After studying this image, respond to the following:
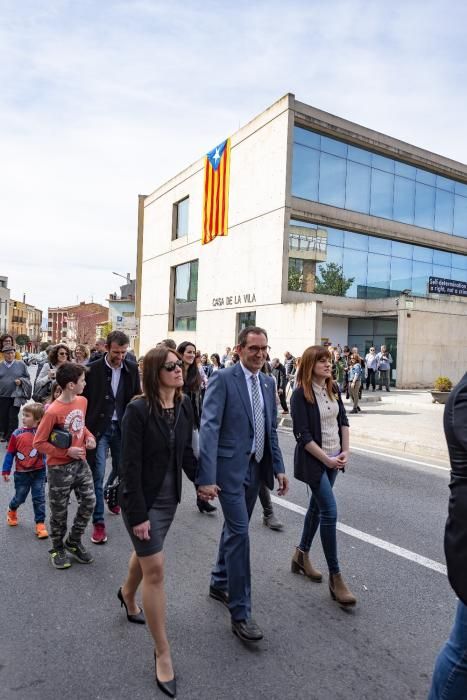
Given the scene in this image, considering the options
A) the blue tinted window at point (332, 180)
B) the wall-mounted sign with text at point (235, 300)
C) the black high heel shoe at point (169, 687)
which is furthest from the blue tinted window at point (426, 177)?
the black high heel shoe at point (169, 687)

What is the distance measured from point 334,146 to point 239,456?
25.5m

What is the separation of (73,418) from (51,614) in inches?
59.9

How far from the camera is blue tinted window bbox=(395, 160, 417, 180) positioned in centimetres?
2830

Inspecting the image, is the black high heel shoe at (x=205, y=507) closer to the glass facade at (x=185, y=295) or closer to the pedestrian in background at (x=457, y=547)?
the pedestrian in background at (x=457, y=547)

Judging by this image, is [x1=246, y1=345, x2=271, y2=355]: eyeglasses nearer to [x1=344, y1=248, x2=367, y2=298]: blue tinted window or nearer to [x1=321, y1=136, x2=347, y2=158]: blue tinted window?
[x1=344, y1=248, x2=367, y2=298]: blue tinted window

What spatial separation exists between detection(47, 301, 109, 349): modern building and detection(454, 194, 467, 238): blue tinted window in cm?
7091

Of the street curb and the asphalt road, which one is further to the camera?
the street curb

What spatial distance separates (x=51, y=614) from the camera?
3363 millimetres

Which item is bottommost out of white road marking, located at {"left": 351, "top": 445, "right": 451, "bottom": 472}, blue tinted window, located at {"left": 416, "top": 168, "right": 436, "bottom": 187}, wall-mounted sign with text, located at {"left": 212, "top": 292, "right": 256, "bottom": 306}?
white road marking, located at {"left": 351, "top": 445, "right": 451, "bottom": 472}

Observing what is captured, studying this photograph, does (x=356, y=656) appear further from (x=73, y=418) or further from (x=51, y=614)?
(x=73, y=418)

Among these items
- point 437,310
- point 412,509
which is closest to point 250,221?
point 437,310

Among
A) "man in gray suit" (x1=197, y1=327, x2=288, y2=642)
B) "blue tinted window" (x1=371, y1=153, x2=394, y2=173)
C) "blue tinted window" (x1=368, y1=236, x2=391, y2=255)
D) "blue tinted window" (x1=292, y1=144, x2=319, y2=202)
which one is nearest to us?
"man in gray suit" (x1=197, y1=327, x2=288, y2=642)

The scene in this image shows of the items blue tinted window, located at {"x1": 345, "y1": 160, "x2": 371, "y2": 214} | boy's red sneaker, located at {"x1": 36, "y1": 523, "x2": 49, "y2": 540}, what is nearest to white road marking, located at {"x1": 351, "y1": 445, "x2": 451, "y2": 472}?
boy's red sneaker, located at {"x1": 36, "y1": 523, "x2": 49, "y2": 540}

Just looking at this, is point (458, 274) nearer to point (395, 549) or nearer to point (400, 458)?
point (400, 458)
